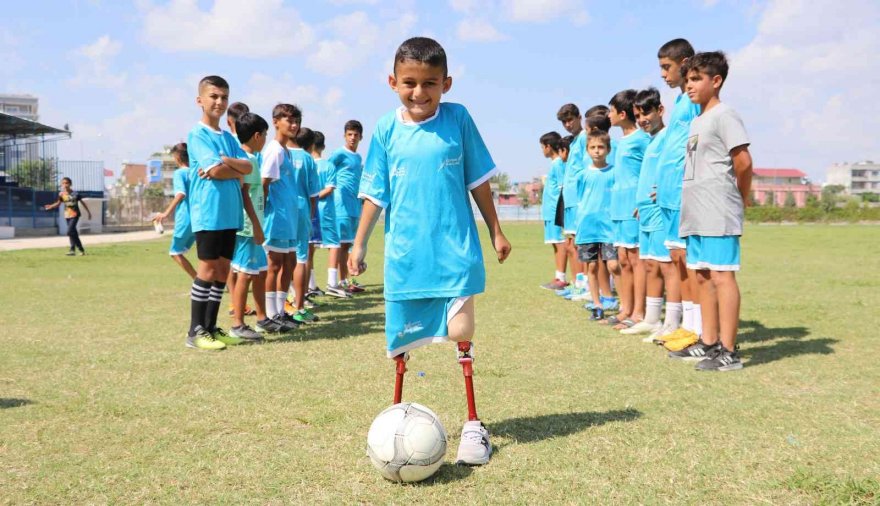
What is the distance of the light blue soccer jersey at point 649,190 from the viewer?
6953 mm

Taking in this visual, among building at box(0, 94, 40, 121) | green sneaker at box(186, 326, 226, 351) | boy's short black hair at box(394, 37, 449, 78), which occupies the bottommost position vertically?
green sneaker at box(186, 326, 226, 351)

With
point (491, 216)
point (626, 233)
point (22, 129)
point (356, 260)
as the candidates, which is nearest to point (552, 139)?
point (626, 233)

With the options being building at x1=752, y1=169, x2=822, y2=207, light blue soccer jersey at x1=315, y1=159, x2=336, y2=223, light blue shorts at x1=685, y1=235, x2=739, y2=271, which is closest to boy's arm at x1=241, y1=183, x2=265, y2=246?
light blue soccer jersey at x1=315, y1=159, x2=336, y2=223

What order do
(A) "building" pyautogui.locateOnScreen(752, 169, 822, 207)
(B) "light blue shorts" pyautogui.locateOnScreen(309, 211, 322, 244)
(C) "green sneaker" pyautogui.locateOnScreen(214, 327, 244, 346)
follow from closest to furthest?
1. (C) "green sneaker" pyautogui.locateOnScreen(214, 327, 244, 346)
2. (B) "light blue shorts" pyautogui.locateOnScreen(309, 211, 322, 244)
3. (A) "building" pyautogui.locateOnScreen(752, 169, 822, 207)

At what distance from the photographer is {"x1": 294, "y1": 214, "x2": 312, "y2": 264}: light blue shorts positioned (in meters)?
8.59

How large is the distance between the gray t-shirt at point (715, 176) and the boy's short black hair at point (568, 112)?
195 inches

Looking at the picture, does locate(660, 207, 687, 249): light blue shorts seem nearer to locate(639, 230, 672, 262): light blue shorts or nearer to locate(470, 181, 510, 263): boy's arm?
locate(639, 230, 672, 262): light blue shorts

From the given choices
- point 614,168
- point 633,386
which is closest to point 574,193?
point 614,168

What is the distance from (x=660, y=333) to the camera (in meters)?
7.08

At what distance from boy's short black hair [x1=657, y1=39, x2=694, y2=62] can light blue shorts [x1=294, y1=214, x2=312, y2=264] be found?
169 inches

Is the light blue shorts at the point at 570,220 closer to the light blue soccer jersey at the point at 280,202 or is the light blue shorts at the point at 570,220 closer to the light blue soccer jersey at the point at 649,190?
the light blue soccer jersey at the point at 649,190

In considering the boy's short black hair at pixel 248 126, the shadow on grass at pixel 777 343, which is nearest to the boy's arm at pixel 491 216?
the shadow on grass at pixel 777 343

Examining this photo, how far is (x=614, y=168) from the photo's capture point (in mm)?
8164

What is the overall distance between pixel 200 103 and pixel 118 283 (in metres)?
7.09
